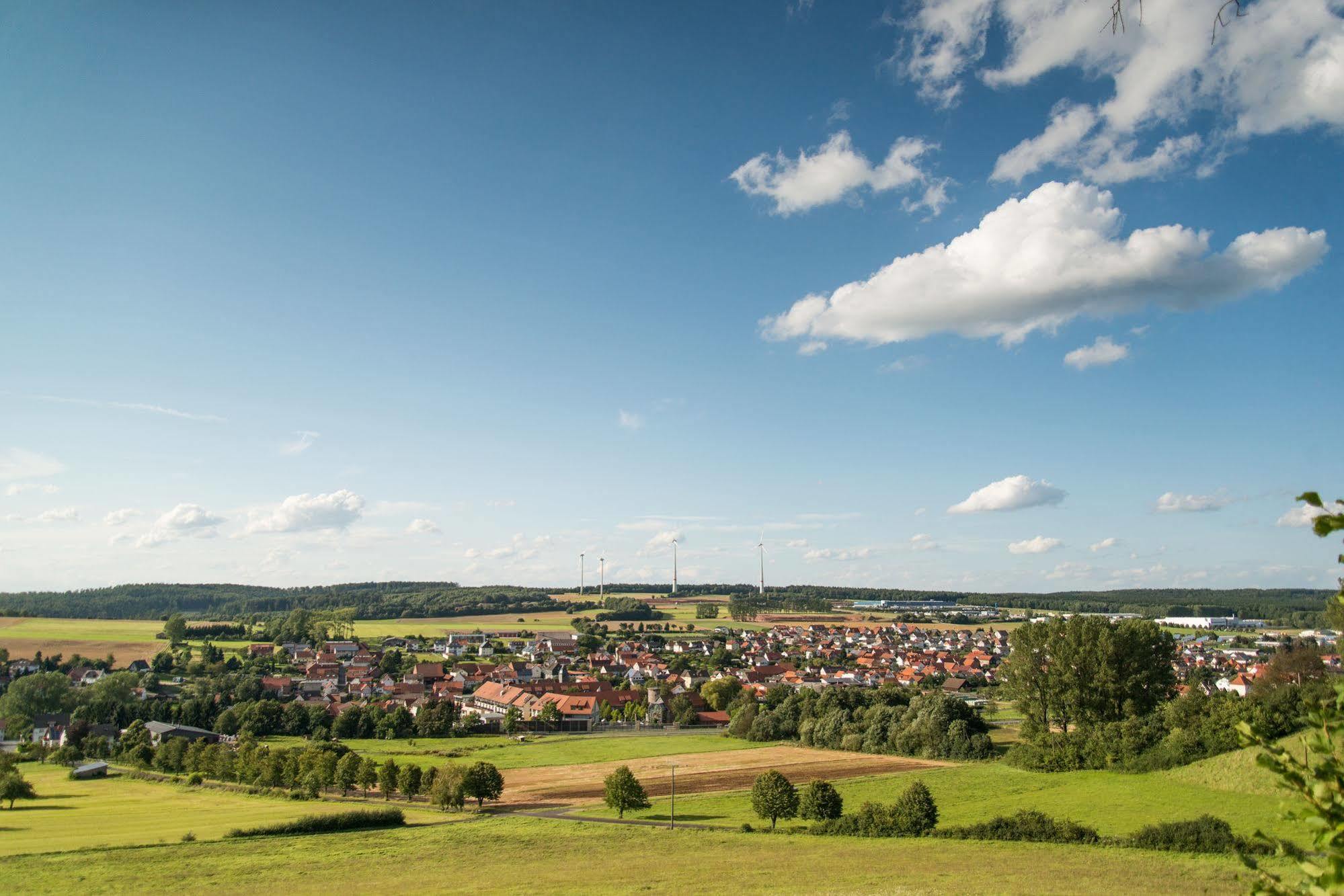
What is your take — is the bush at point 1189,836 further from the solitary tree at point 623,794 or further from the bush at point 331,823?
the bush at point 331,823

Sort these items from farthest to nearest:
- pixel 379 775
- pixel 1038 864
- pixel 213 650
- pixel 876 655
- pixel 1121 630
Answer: pixel 876 655 < pixel 213 650 < pixel 1121 630 < pixel 379 775 < pixel 1038 864

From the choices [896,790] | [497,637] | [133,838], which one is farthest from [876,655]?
[133,838]

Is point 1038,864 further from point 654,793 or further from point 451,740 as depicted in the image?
point 451,740

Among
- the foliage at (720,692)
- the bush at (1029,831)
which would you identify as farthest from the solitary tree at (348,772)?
the foliage at (720,692)

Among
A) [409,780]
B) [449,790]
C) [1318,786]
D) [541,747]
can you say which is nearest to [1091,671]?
[449,790]

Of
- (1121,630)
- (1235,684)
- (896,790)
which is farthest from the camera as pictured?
(1235,684)

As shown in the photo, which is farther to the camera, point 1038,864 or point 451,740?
point 451,740

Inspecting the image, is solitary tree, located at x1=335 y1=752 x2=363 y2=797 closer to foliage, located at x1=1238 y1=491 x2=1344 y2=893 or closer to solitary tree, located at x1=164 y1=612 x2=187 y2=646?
foliage, located at x1=1238 y1=491 x2=1344 y2=893

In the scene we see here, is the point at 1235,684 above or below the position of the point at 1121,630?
below
